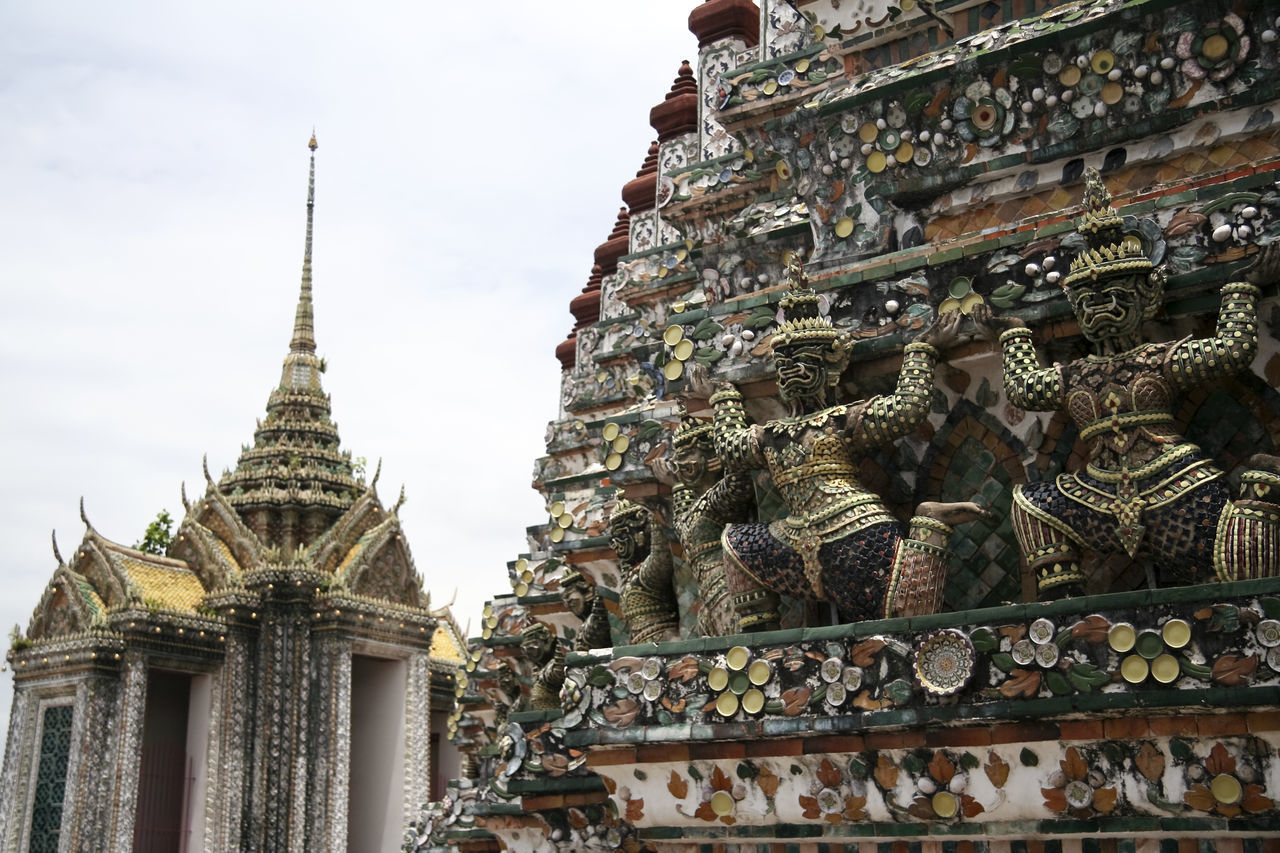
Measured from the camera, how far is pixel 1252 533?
6.00 m

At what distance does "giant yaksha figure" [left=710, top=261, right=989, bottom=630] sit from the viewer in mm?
6996

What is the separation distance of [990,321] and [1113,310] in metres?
0.67

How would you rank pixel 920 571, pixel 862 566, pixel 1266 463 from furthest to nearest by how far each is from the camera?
pixel 862 566, pixel 920 571, pixel 1266 463

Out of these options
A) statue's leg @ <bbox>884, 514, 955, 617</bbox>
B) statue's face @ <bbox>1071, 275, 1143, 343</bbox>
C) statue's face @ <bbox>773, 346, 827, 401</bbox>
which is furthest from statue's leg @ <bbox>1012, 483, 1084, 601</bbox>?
statue's face @ <bbox>773, 346, 827, 401</bbox>

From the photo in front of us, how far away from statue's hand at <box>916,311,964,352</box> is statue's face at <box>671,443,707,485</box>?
5.79 feet

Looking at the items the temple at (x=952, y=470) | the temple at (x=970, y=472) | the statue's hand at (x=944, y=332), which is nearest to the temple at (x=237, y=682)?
the temple at (x=952, y=470)

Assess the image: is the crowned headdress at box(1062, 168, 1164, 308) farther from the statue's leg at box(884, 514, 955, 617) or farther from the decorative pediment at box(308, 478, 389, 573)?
the decorative pediment at box(308, 478, 389, 573)

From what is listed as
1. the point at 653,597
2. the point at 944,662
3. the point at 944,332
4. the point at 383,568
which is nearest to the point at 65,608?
the point at 383,568

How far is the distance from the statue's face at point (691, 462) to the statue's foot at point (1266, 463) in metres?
3.35

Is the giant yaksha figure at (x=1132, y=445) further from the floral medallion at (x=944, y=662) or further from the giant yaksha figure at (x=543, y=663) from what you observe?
the giant yaksha figure at (x=543, y=663)

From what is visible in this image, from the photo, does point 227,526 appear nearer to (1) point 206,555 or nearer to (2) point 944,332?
(1) point 206,555

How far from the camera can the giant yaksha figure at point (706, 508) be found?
8.22 meters

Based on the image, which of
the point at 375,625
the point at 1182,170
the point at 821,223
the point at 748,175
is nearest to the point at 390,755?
the point at 375,625

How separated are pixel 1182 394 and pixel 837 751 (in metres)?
2.29
